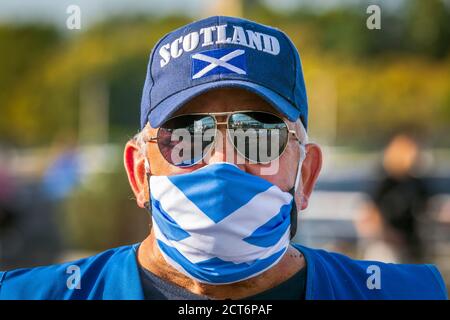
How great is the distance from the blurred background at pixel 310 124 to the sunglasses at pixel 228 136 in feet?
2.65

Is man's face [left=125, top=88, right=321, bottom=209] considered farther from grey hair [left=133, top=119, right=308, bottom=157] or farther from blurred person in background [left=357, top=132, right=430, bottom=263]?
A: blurred person in background [left=357, top=132, right=430, bottom=263]

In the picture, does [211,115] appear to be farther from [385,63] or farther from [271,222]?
[385,63]

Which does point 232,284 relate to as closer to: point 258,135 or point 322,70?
point 258,135

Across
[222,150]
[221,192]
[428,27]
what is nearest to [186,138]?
[222,150]

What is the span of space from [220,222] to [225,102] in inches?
14.9

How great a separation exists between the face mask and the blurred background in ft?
3.31

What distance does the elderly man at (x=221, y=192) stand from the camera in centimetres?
215

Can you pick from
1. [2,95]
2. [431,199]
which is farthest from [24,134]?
[431,199]

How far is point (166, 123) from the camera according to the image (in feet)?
7.34

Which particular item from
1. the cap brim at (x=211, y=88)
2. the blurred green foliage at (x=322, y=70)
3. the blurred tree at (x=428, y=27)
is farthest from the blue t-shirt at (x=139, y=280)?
the blurred tree at (x=428, y=27)

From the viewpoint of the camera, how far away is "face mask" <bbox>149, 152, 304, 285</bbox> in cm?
212

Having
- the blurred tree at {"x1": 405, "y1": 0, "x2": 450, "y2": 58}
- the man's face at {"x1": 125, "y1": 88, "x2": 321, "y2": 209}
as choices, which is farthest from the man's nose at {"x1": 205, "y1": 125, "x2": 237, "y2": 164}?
the blurred tree at {"x1": 405, "y1": 0, "x2": 450, "y2": 58}

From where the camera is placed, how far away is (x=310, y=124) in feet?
28.6

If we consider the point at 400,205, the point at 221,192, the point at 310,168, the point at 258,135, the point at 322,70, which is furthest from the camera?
the point at 322,70
